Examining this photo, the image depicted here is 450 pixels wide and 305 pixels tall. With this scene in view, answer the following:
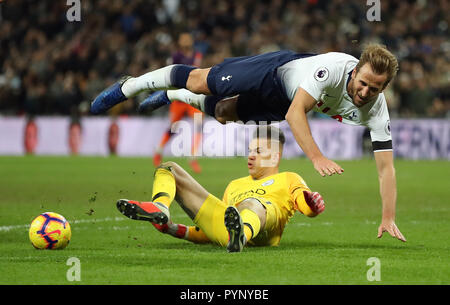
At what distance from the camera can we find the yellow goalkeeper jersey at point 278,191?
6.76m

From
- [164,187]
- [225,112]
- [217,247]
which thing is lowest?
[217,247]

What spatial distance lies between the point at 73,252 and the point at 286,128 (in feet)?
43.4

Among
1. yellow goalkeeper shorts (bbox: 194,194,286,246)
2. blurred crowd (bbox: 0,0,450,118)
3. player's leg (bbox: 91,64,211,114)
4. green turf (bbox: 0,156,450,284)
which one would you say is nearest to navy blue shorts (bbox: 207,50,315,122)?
player's leg (bbox: 91,64,211,114)

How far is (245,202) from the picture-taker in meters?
A: 6.77

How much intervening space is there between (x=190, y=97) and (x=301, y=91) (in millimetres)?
1937

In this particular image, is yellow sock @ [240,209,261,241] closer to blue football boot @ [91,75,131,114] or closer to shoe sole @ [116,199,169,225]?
shoe sole @ [116,199,169,225]

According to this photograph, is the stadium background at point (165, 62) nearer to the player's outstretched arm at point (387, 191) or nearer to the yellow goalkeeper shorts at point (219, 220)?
the player's outstretched arm at point (387, 191)

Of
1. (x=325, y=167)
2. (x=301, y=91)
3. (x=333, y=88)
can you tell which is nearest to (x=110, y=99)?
(x=301, y=91)

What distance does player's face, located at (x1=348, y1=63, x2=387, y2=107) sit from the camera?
6.43 m

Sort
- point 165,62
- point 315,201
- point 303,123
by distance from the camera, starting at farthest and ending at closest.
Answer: point 165,62
point 303,123
point 315,201

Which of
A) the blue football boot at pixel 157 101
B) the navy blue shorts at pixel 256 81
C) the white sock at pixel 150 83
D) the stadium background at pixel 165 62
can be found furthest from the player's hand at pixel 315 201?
the blue football boot at pixel 157 101

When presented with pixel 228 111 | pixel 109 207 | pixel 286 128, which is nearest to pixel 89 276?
pixel 228 111

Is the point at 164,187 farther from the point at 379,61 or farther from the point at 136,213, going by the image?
the point at 379,61
